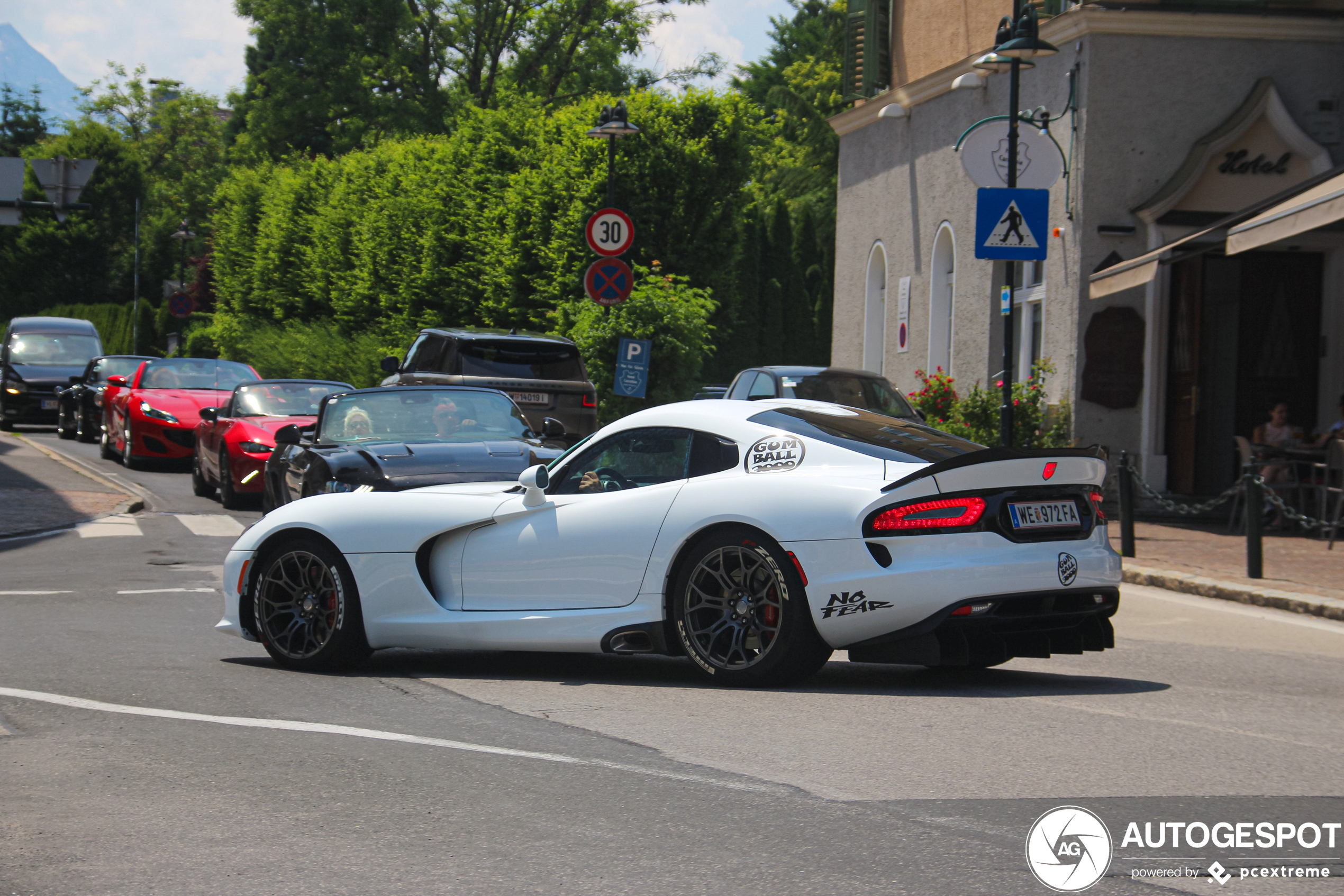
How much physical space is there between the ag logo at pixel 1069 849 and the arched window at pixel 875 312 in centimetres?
2189

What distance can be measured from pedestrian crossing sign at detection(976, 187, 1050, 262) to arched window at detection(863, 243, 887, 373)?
10.6 meters

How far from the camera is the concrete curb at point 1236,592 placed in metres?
10.7

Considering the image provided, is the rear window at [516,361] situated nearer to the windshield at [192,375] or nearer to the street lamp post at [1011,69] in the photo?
the windshield at [192,375]

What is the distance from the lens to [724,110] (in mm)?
31969

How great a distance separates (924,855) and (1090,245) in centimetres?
1569

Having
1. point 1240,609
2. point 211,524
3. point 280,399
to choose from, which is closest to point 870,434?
point 1240,609

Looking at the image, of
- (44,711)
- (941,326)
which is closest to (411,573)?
(44,711)

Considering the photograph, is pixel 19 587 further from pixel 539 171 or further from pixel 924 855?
pixel 539 171

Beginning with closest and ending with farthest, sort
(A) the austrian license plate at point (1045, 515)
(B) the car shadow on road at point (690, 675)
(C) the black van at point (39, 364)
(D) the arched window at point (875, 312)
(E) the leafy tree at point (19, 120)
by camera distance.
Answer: (A) the austrian license plate at point (1045, 515) < (B) the car shadow on road at point (690, 675) < (D) the arched window at point (875, 312) < (C) the black van at point (39, 364) < (E) the leafy tree at point (19, 120)

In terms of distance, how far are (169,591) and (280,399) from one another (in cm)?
755

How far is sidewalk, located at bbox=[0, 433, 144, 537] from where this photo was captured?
53.2ft

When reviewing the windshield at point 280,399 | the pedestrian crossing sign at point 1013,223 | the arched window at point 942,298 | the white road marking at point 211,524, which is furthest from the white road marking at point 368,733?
the arched window at point 942,298

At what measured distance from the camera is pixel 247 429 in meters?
17.5

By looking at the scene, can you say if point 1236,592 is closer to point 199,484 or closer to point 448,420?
point 448,420
